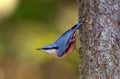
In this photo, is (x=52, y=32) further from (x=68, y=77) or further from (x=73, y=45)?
(x=73, y=45)

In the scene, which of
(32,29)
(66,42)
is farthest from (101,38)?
(32,29)

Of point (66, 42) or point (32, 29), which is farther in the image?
point (32, 29)

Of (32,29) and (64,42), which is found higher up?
(32,29)

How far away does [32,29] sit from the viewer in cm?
458

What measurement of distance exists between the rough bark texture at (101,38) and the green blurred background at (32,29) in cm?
221

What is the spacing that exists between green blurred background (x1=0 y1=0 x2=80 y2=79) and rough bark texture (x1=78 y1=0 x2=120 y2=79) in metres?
2.21

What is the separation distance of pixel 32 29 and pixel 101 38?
254 cm

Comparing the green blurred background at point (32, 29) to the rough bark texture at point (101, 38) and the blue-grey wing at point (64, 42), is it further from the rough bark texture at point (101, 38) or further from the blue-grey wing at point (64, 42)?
the rough bark texture at point (101, 38)

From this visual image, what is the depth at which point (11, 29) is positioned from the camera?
4801 mm

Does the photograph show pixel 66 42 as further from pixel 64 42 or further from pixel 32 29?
pixel 32 29

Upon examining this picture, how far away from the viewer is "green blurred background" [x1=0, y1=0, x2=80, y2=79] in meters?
4.46

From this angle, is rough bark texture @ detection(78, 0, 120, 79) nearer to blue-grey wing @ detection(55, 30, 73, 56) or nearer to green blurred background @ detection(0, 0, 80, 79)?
blue-grey wing @ detection(55, 30, 73, 56)

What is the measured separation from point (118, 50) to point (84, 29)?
18cm

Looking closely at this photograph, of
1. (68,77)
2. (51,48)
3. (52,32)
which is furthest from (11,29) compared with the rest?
(51,48)
